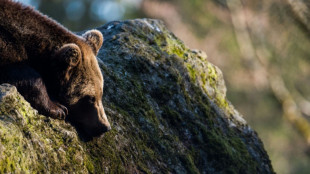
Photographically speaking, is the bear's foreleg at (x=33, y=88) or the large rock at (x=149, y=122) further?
the bear's foreleg at (x=33, y=88)

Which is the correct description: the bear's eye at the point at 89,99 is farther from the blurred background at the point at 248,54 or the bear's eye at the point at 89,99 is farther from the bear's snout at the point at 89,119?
the blurred background at the point at 248,54

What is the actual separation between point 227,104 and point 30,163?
400 centimetres

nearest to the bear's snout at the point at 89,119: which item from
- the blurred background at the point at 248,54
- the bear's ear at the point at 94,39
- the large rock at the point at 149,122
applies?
the large rock at the point at 149,122

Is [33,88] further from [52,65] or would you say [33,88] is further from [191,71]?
[191,71]

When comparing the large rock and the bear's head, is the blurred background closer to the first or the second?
the large rock

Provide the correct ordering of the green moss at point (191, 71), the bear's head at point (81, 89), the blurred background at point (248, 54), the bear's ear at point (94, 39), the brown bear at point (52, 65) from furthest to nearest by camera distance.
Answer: the blurred background at point (248, 54) → the green moss at point (191, 71) → the bear's ear at point (94, 39) → the bear's head at point (81, 89) → the brown bear at point (52, 65)

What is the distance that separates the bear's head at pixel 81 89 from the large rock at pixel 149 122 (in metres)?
0.17

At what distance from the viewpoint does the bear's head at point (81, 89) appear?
479cm

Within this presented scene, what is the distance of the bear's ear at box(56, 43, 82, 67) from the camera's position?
479 cm

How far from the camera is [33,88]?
4.51 meters

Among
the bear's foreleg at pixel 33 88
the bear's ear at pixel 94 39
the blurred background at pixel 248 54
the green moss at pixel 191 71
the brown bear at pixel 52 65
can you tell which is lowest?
the bear's foreleg at pixel 33 88

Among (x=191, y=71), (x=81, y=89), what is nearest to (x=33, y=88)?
(x=81, y=89)

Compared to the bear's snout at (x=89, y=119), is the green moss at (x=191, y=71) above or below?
above

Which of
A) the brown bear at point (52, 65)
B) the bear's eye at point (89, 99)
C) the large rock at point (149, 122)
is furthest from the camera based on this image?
the bear's eye at point (89, 99)
